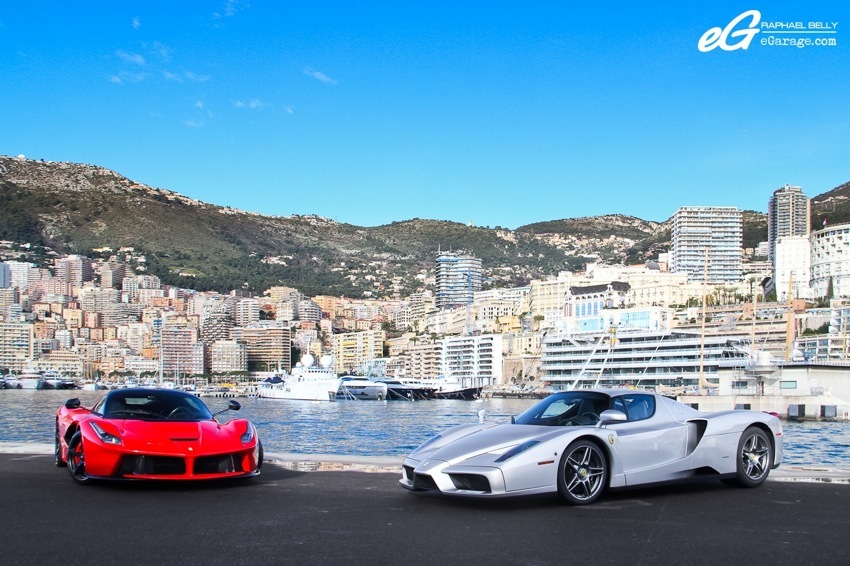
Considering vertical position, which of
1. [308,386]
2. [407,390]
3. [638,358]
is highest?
[638,358]

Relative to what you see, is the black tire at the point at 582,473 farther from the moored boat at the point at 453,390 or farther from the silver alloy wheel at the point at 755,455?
the moored boat at the point at 453,390

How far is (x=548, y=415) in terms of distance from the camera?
9211 mm

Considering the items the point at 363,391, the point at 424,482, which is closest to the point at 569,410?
the point at 424,482

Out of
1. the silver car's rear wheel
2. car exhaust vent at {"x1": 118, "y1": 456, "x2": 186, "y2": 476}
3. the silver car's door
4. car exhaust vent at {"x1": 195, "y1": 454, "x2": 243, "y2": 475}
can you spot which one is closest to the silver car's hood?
the silver car's door

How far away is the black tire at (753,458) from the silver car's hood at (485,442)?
→ 2242 millimetres

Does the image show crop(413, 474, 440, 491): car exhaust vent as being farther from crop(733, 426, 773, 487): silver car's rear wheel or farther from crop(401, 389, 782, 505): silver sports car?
crop(733, 426, 773, 487): silver car's rear wheel

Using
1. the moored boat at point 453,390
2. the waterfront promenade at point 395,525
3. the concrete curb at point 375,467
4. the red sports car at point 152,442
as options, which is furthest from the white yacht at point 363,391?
the waterfront promenade at point 395,525

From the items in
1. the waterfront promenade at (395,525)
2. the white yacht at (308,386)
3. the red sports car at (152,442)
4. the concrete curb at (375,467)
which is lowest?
the white yacht at (308,386)

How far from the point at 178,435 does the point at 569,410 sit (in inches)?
160

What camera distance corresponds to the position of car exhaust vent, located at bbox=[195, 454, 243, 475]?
9247 millimetres

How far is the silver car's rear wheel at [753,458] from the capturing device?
938 cm

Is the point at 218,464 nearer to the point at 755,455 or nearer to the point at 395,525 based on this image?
the point at 395,525

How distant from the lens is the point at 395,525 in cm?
Answer: 716

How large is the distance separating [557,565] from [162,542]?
2766 millimetres
